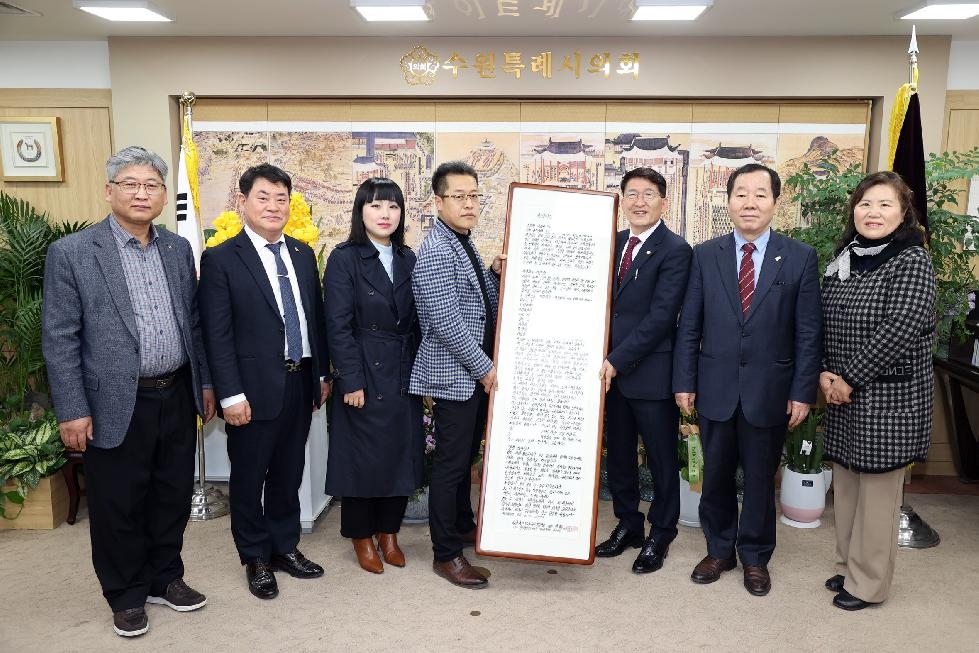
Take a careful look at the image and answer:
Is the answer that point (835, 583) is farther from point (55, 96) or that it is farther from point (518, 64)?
point (55, 96)

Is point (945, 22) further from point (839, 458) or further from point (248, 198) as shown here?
point (248, 198)

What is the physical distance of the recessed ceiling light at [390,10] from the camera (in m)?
3.89

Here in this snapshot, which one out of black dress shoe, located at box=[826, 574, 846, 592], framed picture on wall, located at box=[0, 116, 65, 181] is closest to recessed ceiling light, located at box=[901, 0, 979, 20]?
black dress shoe, located at box=[826, 574, 846, 592]

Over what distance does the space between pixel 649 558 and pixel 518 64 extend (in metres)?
3.34

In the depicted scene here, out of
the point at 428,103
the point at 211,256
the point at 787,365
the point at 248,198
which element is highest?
the point at 428,103

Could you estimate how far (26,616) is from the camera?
2.67m

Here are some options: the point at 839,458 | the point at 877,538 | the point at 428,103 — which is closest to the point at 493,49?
the point at 428,103

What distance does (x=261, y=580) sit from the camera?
2.78 meters

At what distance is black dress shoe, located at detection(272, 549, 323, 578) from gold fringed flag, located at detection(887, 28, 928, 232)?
3.20 meters

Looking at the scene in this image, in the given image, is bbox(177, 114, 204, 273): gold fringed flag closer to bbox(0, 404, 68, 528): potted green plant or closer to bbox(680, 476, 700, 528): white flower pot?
bbox(0, 404, 68, 528): potted green plant

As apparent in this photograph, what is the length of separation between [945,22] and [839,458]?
10.2 feet

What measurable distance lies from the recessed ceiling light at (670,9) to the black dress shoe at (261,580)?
350cm

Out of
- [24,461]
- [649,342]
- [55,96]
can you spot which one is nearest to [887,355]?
[649,342]

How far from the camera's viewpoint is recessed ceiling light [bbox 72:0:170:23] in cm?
390
